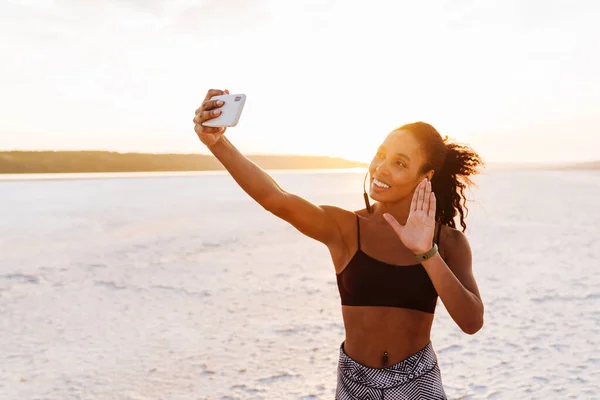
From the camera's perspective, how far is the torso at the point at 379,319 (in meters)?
2.53

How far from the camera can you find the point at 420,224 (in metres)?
2.27

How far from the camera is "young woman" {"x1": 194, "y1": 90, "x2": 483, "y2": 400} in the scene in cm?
248

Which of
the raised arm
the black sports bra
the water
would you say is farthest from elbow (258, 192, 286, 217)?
the water

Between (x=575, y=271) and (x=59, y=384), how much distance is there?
32.4 feet

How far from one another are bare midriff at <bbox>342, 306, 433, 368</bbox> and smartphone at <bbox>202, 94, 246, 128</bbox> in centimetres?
109

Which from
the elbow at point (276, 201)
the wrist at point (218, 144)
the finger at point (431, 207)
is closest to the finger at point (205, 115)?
the wrist at point (218, 144)

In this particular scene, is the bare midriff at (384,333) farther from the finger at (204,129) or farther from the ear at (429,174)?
the finger at (204,129)

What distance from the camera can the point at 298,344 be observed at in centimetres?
673

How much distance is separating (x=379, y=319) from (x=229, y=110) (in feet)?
4.03

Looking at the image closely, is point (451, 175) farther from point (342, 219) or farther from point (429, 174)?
point (342, 219)

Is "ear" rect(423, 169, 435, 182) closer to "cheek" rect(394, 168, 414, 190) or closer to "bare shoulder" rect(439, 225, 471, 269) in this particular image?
"cheek" rect(394, 168, 414, 190)

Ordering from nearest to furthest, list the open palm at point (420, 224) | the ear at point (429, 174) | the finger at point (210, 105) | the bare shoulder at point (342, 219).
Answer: the open palm at point (420, 224)
the finger at point (210, 105)
the bare shoulder at point (342, 219)
the ear at point (429, 174)

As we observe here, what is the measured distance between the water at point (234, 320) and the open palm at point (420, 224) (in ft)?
11.7

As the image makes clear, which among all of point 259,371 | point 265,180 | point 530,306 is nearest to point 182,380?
point 259,371
